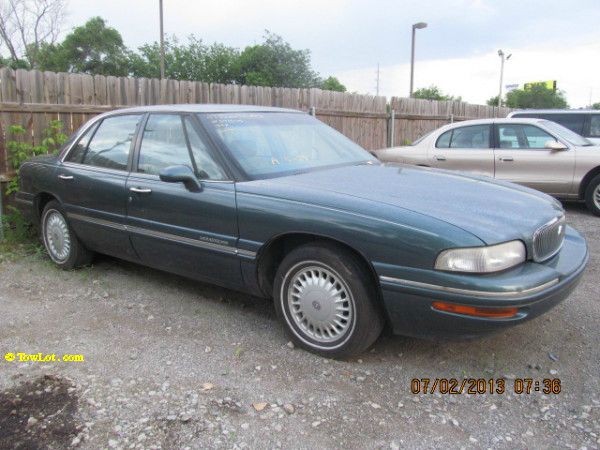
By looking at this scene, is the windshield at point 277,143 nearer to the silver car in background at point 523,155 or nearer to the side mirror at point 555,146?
the silver car in background at point 523,155

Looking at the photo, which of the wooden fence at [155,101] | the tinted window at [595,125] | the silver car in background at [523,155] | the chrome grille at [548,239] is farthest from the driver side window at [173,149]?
the tinted window at [595,125]

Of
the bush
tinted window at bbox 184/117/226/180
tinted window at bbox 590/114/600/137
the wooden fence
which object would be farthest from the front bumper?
tinted window at bbox 590/114/600/137

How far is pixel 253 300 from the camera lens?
4.35m

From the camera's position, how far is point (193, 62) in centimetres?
4350

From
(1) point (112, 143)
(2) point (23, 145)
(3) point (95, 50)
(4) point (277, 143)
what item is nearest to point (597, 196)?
(4) point (277, 143)

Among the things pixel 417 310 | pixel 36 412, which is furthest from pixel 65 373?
pixel 417 310

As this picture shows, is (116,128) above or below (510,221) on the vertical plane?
above

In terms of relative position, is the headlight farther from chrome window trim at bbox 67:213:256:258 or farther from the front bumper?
chrome window trim at bbox 67:213:256:258

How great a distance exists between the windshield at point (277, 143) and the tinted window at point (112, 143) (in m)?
0.84

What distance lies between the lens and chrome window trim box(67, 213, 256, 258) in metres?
3.55

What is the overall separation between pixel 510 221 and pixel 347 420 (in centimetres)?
139

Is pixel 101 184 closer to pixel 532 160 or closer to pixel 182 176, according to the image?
pixel 182 176

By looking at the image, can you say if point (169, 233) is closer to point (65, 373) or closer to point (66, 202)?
point (65, 373)

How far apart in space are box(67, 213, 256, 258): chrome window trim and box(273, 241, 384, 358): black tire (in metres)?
0.33
